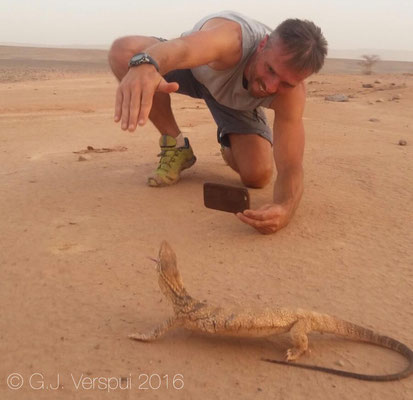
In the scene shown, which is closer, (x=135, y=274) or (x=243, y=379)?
(x=243, y=379)

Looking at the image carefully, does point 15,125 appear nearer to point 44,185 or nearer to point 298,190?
point 44,185

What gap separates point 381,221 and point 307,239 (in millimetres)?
690

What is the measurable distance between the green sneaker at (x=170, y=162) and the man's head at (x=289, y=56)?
1235 mm

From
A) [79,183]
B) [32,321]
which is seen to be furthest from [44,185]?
[32,321]

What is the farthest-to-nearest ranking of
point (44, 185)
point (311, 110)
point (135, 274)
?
1. point (311, 110)
2. point (44, 185)
3. point (135, 274)

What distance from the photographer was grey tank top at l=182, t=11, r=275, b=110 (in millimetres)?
3791

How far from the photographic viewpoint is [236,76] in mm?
3943

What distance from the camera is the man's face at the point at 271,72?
343 cm

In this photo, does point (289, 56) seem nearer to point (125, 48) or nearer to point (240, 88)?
point (240, 88)

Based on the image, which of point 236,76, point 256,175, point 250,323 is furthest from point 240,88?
point 250,323

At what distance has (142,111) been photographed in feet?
8.25

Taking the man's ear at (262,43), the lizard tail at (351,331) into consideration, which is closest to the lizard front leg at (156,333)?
the lizard tail at (351,331)

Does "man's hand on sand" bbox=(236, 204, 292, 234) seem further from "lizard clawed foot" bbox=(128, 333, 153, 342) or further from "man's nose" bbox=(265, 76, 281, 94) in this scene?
"lizard clawed foot" bbox=(128, 333, 153, 342)

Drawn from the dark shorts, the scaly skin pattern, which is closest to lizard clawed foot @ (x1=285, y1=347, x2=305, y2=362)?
the scaly skin pattern
